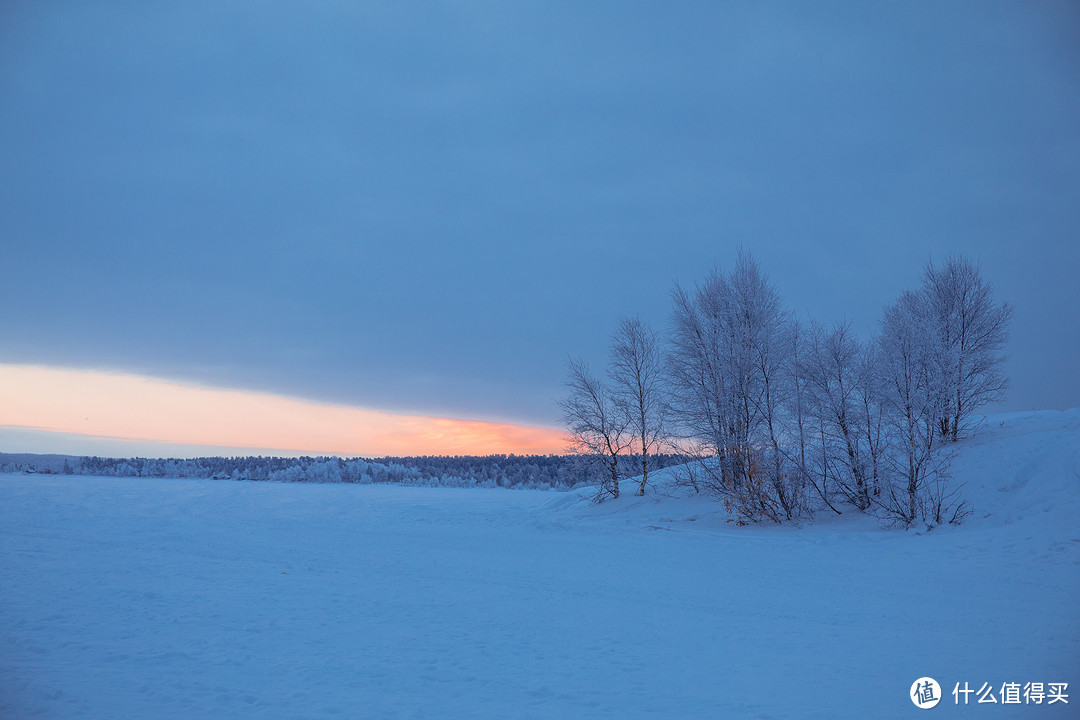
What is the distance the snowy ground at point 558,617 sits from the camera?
252 inches

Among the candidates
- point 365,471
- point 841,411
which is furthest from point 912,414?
point 365,471

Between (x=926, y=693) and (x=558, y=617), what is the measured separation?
205 inches

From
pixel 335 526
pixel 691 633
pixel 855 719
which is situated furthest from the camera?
pixel 335 526

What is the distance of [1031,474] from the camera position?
61.9 ft

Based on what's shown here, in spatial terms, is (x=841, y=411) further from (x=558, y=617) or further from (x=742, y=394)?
(x=558, y=617)

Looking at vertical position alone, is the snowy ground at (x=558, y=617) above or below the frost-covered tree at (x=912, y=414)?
below

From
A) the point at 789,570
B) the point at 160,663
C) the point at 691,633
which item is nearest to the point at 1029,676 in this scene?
the point at 691,633

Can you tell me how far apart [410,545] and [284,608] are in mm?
8371

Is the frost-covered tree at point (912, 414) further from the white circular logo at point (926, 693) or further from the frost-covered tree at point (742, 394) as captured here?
the white circular logo at point (926, 693)

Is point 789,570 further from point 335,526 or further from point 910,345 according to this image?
point 335,526

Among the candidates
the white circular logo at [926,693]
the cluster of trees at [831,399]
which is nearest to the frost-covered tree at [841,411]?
the cluster of trees at [831,399]

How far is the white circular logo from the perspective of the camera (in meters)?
6.14

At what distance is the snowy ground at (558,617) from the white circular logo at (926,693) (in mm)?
119

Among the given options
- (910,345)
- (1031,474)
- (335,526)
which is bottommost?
(335,526)
